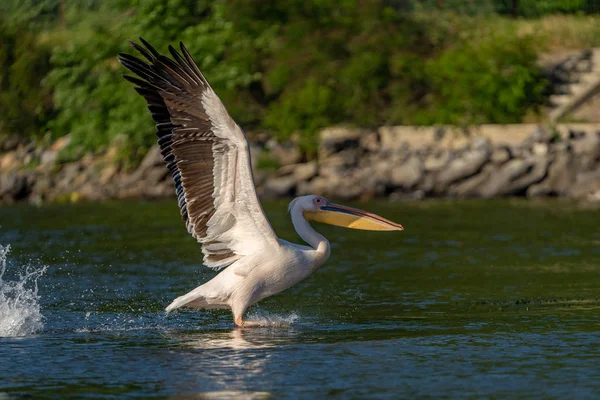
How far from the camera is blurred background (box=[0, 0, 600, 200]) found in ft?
83.1

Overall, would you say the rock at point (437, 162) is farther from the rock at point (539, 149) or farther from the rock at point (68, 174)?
the rock at point (68, 174)

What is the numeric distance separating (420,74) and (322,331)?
19369 mm

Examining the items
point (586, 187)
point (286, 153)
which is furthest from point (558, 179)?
point (286, 153)

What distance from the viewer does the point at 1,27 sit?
28750 millimetres

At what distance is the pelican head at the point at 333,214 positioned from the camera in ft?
28.9

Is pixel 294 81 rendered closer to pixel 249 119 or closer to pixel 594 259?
pixel 249 119

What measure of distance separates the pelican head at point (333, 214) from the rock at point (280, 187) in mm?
14079

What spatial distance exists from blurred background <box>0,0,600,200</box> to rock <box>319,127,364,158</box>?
0.11 meters

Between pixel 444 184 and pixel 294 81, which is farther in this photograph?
pixel 294 81

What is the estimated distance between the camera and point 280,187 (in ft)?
75.7

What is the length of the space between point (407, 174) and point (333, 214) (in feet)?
45.6

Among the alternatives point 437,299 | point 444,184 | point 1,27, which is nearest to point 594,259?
point 437,299

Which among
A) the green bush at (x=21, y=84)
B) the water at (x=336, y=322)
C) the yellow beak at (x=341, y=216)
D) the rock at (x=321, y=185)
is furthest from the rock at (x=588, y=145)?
the yellow beak at (x=341, y=216)

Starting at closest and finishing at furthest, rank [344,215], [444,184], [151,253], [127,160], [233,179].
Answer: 1. [233,179]
2. [344,215]
3. [151,253]
4. [444,184]
5. [127,160]
